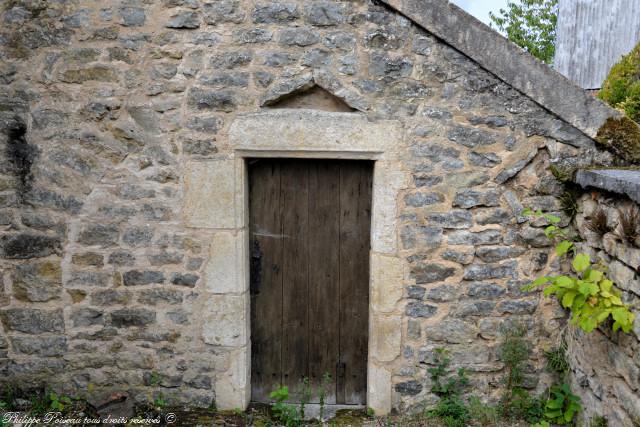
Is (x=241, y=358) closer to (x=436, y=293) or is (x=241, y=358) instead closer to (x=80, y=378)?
(x=80, y=378)

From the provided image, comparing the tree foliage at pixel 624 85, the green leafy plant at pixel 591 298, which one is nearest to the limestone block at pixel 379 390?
the green leafy plant at pixel 591 298

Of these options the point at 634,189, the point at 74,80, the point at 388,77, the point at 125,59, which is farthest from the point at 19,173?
the point at 634,189

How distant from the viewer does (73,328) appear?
361cm

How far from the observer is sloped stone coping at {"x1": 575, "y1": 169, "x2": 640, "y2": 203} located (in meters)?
2.64

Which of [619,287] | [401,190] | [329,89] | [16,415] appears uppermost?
[329,89]

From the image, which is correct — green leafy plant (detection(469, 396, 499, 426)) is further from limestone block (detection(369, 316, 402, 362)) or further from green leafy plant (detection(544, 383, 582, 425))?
limestone block (detection(369, 316, 402, 362))

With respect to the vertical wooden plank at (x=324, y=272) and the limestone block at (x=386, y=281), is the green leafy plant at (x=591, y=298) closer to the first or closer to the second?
the limestone block at (x=386, y=281)

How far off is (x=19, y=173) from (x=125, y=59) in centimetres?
111

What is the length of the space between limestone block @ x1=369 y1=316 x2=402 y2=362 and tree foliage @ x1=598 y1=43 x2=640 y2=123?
9.65ft

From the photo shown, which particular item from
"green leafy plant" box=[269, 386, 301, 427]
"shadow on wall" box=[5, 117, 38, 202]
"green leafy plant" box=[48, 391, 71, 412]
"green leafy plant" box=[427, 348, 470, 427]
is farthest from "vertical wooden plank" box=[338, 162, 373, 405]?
"shadow on wall" box=[5, 117, 38, 202]

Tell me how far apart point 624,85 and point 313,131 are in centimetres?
353

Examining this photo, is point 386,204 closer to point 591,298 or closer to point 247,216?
point 247,216

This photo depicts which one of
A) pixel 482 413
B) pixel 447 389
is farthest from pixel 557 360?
pixel 447 389

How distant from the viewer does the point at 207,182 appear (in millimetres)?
3465
